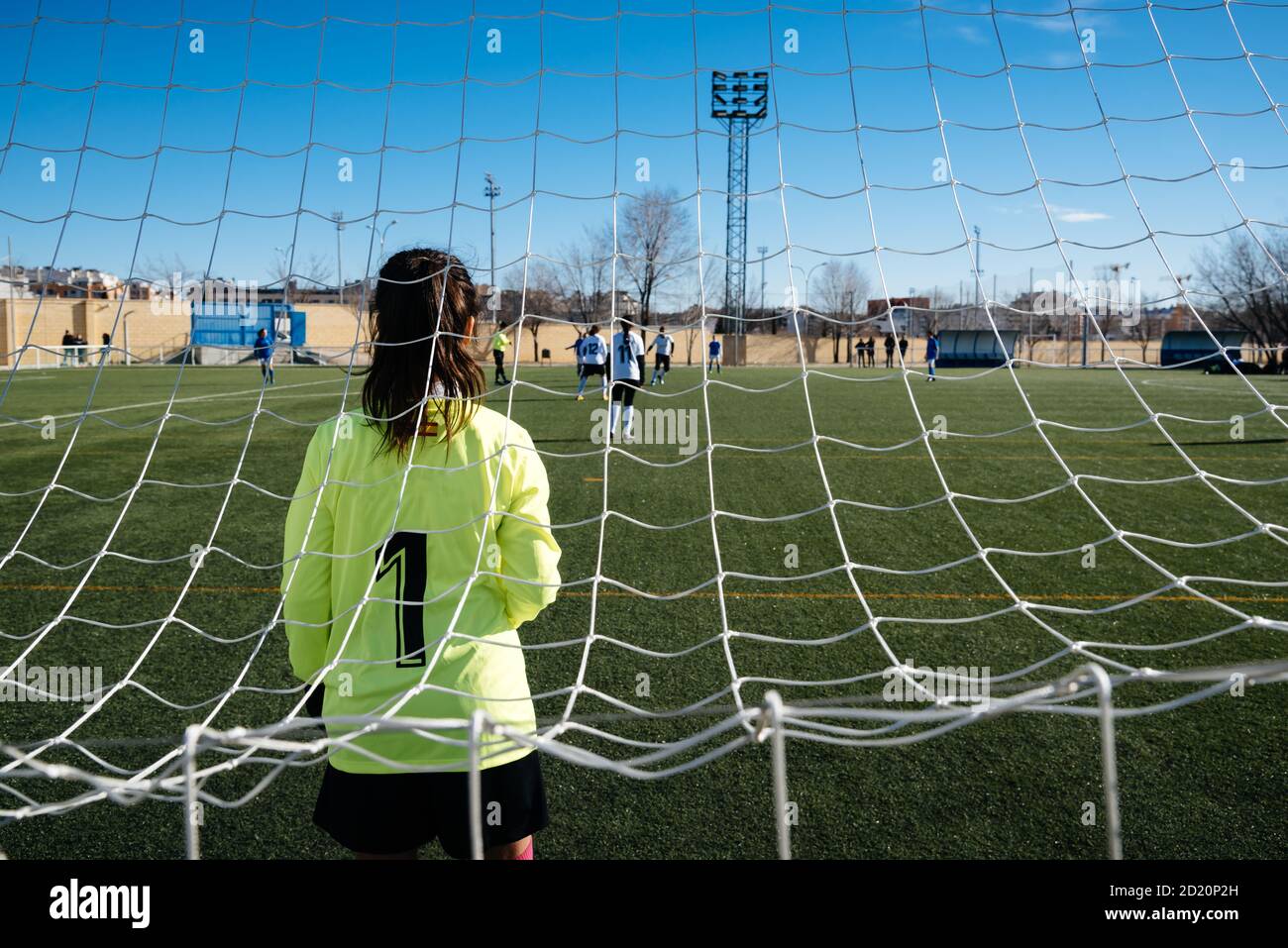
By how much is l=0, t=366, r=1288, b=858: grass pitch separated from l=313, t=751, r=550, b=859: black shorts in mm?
556

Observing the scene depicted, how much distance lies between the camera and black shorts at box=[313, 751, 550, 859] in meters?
1.60

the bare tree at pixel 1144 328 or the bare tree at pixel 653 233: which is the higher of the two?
the bare tree at pixel 1144 328

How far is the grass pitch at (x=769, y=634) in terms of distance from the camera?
264cm

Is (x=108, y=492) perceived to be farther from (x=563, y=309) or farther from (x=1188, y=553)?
(x=1188, y=553)

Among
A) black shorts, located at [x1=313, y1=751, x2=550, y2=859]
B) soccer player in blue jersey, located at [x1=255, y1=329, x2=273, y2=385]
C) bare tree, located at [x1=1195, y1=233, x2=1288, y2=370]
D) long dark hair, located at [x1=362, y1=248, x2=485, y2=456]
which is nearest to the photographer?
black shorts, located at [x1=313, y1=751, x2=550, y2=859]

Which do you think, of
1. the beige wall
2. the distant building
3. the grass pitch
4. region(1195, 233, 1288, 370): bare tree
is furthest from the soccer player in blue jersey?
the beige wall

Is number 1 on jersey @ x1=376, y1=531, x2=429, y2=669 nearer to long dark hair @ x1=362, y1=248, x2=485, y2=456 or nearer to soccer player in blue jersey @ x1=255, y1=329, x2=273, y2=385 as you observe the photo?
long dark hair @ x1=362, y1=248, x2=485, y2=456

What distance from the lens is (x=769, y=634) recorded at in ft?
13.7

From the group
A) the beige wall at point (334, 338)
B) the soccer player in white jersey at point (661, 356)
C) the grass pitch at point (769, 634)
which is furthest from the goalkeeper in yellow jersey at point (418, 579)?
the soccer player in white jersey at point (661, 356)

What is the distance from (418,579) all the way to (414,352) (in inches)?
17.2

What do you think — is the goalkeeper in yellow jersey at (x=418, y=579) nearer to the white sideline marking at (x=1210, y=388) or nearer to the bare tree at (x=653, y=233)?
the bare tree at (x=653, y=233)

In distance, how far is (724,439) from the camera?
37.6ft

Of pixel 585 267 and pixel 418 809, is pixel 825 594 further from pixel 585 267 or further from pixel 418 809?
pixel 418 809
